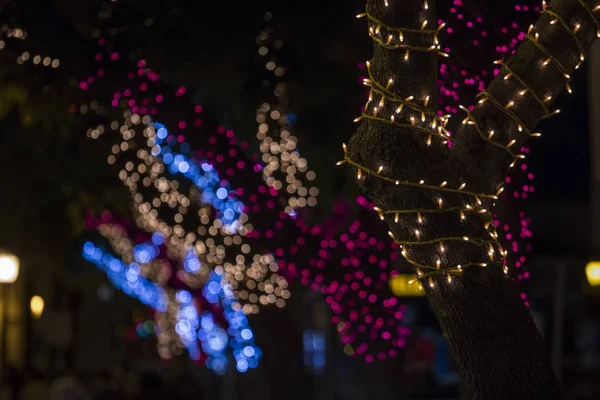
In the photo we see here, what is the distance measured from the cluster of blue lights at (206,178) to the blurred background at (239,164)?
41 mm

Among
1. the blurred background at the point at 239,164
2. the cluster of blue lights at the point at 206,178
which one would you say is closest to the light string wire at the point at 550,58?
the blurred background at the point at 239,164

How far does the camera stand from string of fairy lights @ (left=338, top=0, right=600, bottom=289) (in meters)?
4.88

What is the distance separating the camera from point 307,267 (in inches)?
324

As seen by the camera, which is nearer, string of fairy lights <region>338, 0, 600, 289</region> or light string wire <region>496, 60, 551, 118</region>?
string of fairy lights <region>338, 0, 600, 289</region>

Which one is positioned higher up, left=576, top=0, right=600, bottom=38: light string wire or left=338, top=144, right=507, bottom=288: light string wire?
left=576, top=0, right=600, bottom=38: light string wire

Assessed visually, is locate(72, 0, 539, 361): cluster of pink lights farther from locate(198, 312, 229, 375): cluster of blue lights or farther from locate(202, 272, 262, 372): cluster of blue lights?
→ locate(198, 312, 229, 375): cluster of blue lights

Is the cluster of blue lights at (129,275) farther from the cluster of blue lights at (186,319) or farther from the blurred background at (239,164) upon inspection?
the blurred background at (239,164)

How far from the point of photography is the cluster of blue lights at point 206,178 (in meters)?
8.74

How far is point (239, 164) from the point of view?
325 inches

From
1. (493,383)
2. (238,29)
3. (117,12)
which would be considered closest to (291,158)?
(238,29)

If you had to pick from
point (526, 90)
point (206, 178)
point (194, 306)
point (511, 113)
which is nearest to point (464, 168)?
point (511, 113)

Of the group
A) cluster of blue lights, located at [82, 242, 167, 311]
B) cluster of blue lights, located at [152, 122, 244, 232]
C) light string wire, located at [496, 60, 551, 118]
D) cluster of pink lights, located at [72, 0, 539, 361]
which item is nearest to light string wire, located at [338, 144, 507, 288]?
light string wire, located at [496, 60, 551, 118]

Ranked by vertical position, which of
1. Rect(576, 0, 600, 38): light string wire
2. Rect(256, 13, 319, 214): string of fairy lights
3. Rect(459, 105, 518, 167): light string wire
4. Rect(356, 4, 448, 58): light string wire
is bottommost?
Rect(459, 105, 518, 167): light string wire

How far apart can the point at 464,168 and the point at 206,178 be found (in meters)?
5.33
